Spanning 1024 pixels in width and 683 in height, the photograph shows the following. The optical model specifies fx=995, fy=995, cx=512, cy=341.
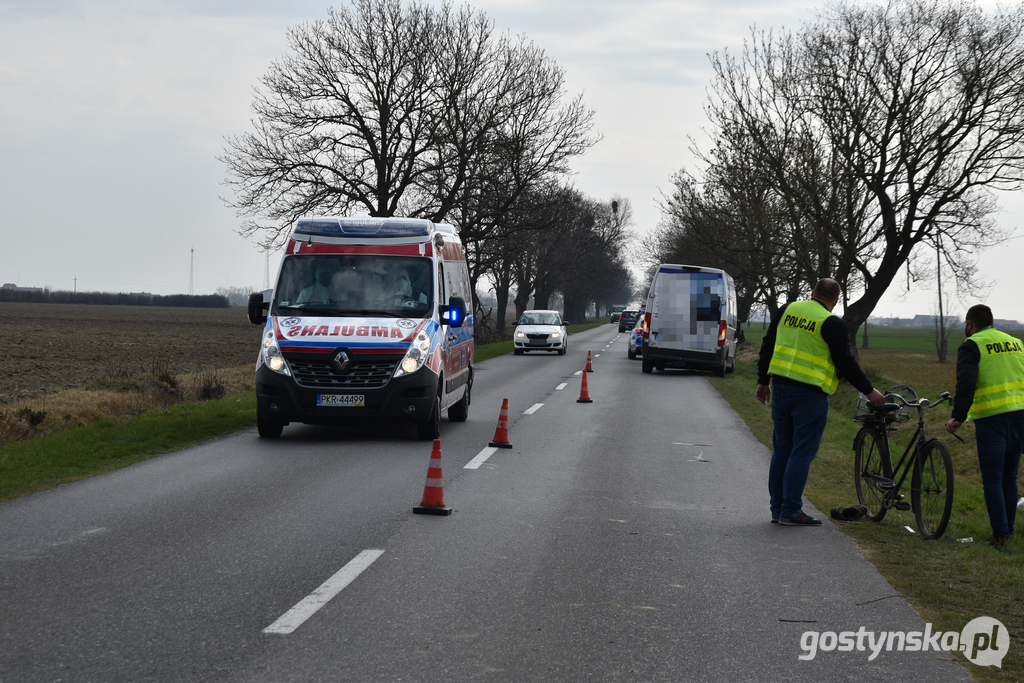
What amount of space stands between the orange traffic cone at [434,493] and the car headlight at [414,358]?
4.02 meters

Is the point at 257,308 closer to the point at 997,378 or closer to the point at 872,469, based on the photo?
the point at 872,469

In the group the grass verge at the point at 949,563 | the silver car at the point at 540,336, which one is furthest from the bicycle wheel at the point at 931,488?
the silver car at the point at 540,336

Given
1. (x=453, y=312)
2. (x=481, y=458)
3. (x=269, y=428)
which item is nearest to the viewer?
(x=481, y=458)

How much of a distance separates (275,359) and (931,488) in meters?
7.17

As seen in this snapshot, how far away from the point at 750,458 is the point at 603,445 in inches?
70.2

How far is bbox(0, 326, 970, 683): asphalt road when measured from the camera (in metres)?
4.27

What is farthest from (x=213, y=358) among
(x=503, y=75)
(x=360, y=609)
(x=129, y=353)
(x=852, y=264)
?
(x=360, y=609)

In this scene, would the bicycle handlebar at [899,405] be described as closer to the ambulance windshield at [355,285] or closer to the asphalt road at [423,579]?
the asphalt road at [423,579]

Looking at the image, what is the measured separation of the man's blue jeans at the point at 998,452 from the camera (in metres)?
6.97

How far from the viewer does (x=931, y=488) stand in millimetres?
7453

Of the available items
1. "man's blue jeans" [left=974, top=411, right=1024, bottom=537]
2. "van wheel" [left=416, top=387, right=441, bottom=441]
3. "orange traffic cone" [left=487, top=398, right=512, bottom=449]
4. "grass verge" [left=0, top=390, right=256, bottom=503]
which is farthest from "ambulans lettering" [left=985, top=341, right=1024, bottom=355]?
"grass verge" [left=0, top=390, right=256, bottom=503]

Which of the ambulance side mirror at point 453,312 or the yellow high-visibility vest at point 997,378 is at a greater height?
the ambulance side mirror at point 453,312

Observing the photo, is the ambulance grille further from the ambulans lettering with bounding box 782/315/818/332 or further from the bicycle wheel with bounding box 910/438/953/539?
the bicycle wheel with bounding box 910/438/953/539

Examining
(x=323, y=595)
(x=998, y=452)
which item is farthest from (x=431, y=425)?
(x=323, y=595)
